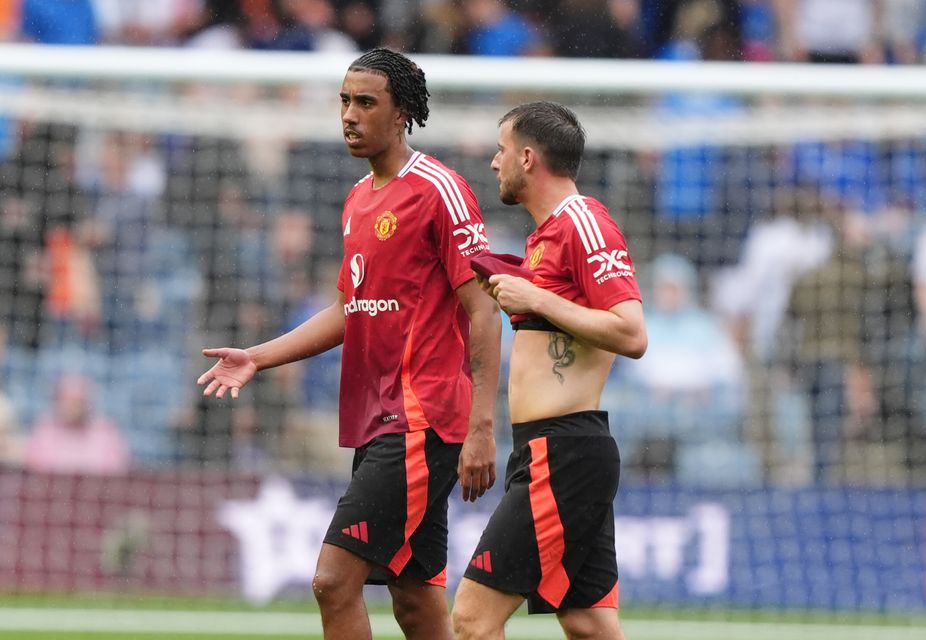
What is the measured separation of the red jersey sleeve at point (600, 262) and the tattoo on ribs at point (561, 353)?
18cm

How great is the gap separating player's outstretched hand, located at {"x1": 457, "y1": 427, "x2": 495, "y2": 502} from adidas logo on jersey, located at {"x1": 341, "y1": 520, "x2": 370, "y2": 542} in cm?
40

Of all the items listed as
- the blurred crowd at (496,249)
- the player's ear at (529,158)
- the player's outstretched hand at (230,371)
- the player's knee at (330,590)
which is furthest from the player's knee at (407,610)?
the blurred crowd at (496,249)

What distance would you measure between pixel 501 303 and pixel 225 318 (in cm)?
624

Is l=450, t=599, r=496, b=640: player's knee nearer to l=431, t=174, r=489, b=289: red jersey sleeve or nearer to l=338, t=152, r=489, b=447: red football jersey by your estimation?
l=338, t=152, r=489, b=447: red football jersey

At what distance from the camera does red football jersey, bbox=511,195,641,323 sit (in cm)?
540

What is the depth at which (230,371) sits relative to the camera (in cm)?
610

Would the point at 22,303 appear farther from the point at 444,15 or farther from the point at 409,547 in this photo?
the point at 409,547

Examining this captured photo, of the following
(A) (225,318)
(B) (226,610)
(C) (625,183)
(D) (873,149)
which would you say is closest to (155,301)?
(A) (225,318)

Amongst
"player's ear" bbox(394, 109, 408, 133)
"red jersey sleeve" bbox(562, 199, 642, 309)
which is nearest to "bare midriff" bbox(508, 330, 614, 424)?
"red jersey sleeve" bbox(562, 199, 642, 309)

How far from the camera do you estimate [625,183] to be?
459 inches

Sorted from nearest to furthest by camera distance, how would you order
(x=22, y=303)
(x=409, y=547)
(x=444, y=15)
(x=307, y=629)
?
1. (x=409, y=547)
2. (x=307, y=629)
3. (x=22, y=303)
4. (x=444, y=15)

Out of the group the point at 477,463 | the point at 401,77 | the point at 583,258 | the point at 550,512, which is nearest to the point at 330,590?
the point at 477,463

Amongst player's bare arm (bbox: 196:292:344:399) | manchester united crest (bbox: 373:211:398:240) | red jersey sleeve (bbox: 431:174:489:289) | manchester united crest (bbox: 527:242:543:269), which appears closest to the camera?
manchester united crest (bbox: 527:242:543:269)

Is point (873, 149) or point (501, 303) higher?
point (873, 149)
